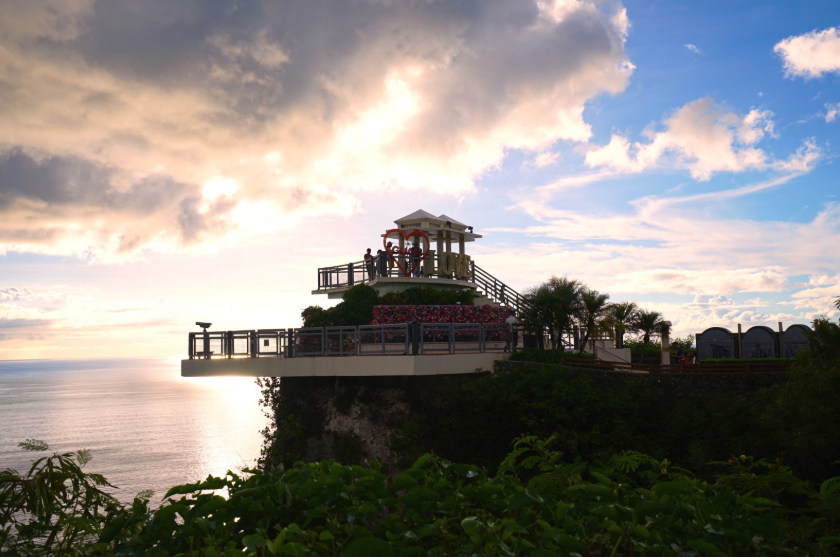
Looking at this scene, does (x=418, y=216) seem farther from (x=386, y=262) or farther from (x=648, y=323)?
(x=648, y=323)

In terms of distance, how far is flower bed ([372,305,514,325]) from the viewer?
2477 centimetres

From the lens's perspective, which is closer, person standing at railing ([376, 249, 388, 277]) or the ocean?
person standing at railing ([376, 249, 388, 277])

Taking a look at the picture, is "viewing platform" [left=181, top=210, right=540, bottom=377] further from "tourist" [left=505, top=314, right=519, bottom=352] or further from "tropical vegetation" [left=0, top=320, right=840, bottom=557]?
"tropical vegetation" [left=0, top=320, right=840, bottom=557]

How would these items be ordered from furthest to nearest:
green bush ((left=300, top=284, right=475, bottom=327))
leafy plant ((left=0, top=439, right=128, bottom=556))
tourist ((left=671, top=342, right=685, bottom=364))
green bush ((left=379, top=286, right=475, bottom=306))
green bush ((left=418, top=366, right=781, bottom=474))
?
green bush ((left=379, top=286, right=475, bottom=306)) → tourist ((left=671, top=342, right=685, bottom=364)) → green bush ((left=300, top=284, right=475, bottom=327)) → green bush ((left=418, top=366, right=781, bottom=474)) → leafy plant ((left=0, top=439, right=128, bottom=556))

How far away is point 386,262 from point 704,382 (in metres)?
16.6

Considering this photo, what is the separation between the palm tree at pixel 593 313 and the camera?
23125 mm

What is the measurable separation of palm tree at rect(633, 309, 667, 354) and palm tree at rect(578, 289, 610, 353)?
436 centimetres

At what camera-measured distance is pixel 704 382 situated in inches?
644

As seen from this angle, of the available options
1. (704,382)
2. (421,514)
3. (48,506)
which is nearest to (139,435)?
(704,382)

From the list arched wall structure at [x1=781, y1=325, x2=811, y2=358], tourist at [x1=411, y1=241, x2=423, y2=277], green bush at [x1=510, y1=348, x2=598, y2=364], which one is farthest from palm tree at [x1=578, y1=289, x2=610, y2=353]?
tourist at [x1=411, y1=241, x2=423, y2=277]

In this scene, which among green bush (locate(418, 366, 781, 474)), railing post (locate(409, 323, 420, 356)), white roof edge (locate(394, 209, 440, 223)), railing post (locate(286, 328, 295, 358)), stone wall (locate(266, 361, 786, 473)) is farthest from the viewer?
white roof edge (locate(394, 209, 440, 223))

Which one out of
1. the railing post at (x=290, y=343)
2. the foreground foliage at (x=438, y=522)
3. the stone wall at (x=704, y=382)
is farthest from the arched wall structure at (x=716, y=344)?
the foreground foliage at (x=438, y=522)

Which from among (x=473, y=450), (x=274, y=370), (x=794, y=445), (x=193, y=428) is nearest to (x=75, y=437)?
(x=193, y=428)

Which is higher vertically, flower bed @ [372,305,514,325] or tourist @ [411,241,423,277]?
tourist @ [411,241,423,277]
